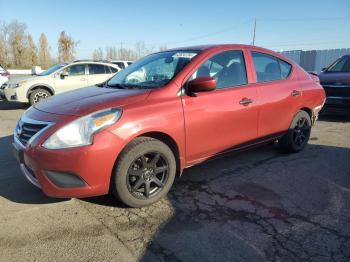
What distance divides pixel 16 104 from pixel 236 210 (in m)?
11.0

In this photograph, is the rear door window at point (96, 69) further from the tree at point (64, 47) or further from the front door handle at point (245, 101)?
the tree at point (64, 47)

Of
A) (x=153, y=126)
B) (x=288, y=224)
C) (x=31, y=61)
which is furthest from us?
(x=31, y=61)

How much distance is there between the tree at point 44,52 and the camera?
5288 centimetres

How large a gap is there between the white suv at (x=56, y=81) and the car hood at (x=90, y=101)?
7487 millimetres

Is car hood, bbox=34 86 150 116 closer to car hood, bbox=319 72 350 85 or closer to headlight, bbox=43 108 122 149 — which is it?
headlight, bbox=43 108 122 149

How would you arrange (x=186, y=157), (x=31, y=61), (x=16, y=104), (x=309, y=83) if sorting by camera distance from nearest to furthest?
(x=186, y=157)
(x=309, y=83)
(x=16, y=104)
(x=31, y=61)

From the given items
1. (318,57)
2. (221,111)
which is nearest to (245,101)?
(221,111)

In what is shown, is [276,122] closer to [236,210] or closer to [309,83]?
[309,83]

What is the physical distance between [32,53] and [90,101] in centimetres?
5307

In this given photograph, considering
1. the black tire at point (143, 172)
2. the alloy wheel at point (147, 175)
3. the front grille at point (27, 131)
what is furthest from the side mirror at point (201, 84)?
the front grille at point (27, 131)

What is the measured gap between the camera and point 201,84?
369cm

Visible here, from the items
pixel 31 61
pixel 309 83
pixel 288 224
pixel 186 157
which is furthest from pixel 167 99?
pixel 31 61

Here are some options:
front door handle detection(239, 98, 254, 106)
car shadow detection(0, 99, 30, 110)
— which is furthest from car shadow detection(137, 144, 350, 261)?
car shadow detection(0, 99, 30, 110)

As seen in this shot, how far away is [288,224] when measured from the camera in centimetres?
324
